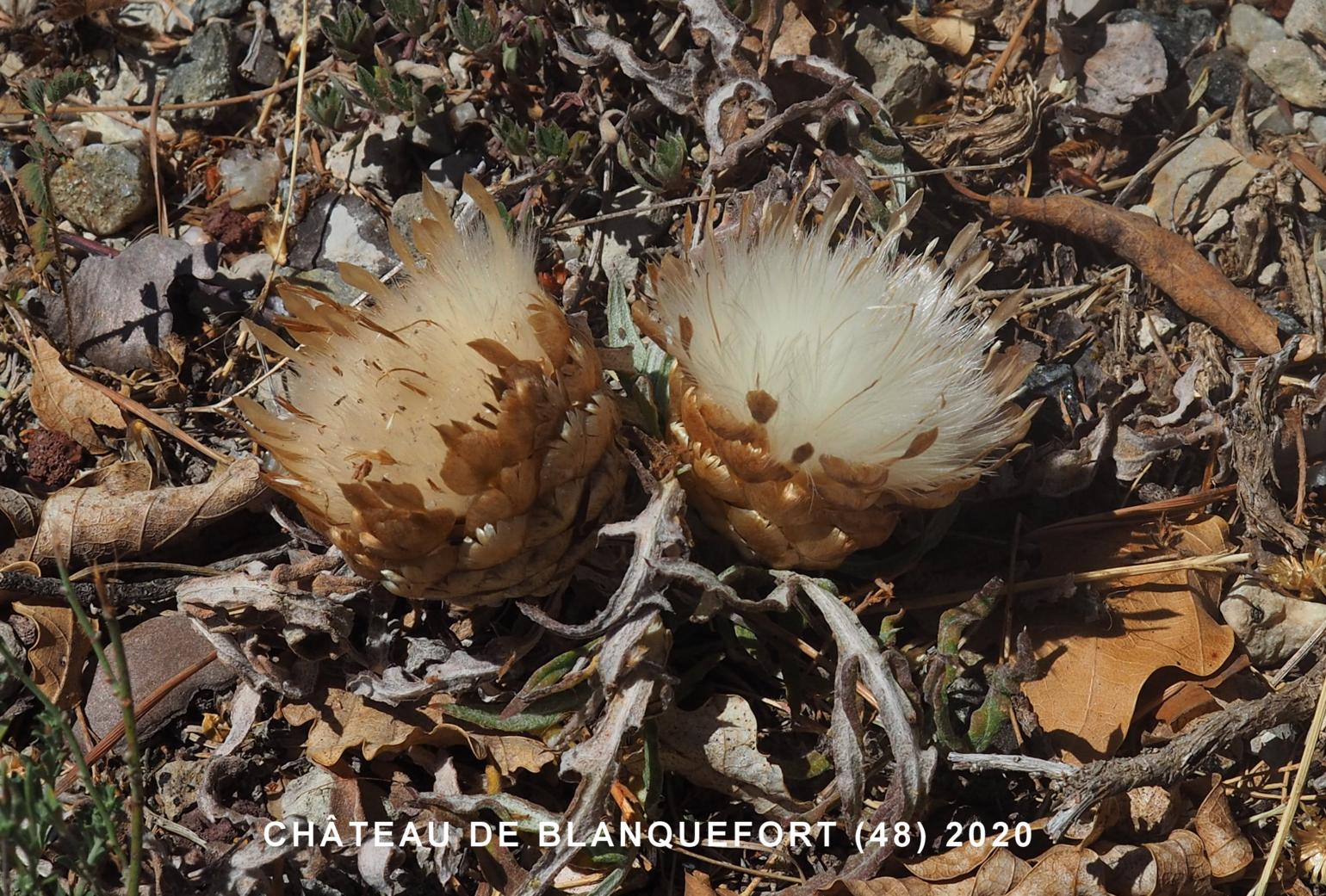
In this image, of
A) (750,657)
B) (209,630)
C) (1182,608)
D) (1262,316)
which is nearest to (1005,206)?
(1262,316)

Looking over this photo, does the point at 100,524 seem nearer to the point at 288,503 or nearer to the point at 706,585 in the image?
the point at 288,503

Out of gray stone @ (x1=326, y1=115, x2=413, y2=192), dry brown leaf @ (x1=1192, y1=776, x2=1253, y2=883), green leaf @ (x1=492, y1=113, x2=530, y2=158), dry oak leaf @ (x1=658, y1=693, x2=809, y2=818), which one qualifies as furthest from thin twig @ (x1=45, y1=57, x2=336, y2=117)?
dry brown leaf @ (x1=1192, y1=776, x2=1253, y2=883)

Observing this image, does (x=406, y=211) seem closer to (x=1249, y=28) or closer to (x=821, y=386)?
(x=821, y=386)

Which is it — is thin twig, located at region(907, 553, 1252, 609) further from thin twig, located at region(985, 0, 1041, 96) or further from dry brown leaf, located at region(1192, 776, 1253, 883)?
thin twig, located at region(985, 0, 1041, 96)

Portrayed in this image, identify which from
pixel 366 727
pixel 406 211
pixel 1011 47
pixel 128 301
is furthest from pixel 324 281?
pixel 1011 47

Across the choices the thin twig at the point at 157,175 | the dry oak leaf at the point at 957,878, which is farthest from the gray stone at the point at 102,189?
the dry oak leaf at the point at 957,878

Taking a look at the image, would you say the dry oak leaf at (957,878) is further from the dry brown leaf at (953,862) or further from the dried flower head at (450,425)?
the dried flower head at (450,425)
